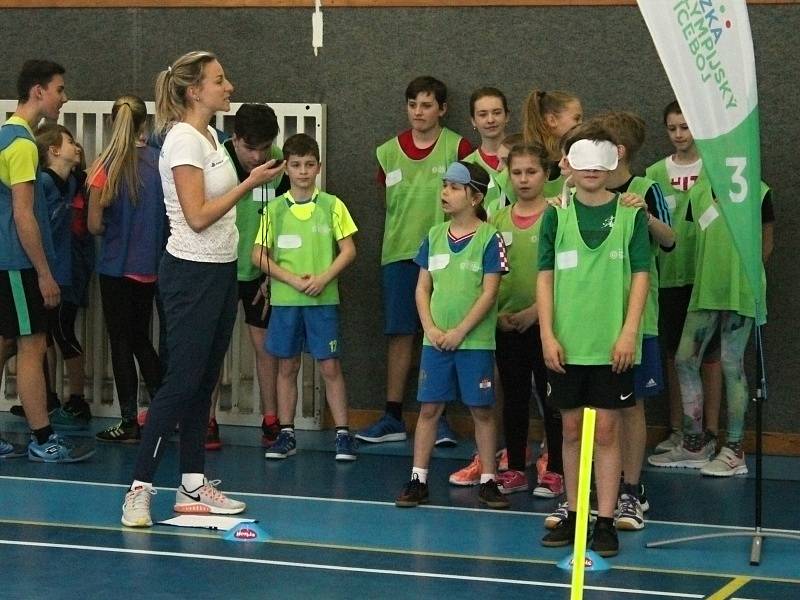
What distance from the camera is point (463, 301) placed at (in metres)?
5.69

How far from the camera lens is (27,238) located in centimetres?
625

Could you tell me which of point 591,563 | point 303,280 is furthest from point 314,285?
point 591,563

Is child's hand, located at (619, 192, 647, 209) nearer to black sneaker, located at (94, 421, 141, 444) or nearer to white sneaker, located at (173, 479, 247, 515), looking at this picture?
white sneaker, located at (173, 479, 247, 515)

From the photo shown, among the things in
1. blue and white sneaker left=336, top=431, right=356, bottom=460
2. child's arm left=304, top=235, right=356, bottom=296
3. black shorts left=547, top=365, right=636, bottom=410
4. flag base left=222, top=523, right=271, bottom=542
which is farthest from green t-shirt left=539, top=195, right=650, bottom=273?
blue and white sneaker left=336, top=431, right=356, bottom=460

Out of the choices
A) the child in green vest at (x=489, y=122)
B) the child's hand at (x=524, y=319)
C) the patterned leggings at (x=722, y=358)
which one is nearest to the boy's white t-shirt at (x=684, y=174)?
the patterned leggings at (x=722, y=358)

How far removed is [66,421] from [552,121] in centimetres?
309

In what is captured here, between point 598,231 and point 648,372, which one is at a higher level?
point 598,231

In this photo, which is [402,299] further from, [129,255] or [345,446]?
[129,255]

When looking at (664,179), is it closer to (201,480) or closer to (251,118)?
(251,118)

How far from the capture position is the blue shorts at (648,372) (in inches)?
207

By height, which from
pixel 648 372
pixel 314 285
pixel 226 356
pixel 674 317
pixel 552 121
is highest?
pixel 552 121

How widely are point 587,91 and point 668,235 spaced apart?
6.54 feet

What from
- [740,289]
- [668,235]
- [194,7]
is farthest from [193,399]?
[194,7]

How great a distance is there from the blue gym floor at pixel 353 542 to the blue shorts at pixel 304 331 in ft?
→ 1.70
